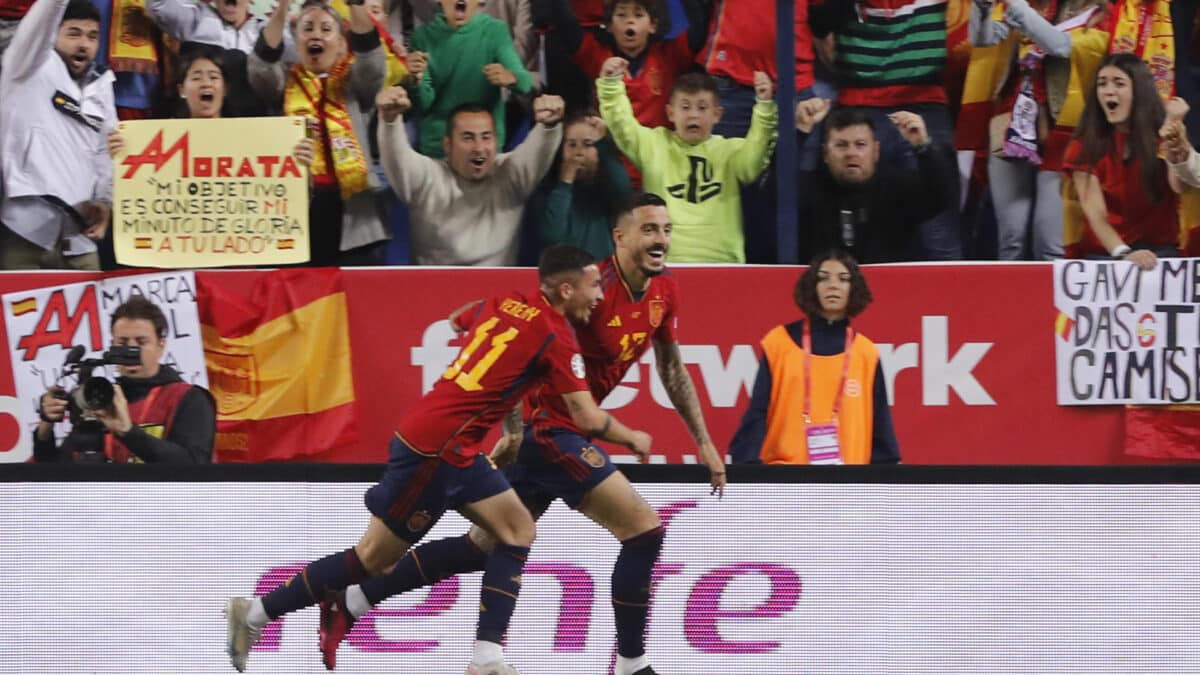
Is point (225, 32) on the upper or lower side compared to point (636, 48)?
upper

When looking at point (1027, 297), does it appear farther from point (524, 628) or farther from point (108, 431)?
point (108, 431)

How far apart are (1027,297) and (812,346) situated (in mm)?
1563

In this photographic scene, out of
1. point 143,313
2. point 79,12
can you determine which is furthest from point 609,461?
point 79,12

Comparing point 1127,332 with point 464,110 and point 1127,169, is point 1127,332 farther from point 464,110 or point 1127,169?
point 464,110

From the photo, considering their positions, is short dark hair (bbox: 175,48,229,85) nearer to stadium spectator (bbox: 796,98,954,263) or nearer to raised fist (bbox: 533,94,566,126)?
raised fist (bbox: 533,94,566,126)

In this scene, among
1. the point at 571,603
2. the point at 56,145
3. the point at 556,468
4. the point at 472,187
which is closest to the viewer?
the point at 556,468

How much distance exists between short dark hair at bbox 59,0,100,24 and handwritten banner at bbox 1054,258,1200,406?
504cm

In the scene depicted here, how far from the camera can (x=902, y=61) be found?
1095 cm

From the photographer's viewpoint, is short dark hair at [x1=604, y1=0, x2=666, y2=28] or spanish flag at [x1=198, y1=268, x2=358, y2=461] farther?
short dark hair at [x1=604, y1=0, x2=666, y2=28]

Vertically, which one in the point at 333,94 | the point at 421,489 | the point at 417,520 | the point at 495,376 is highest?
the point at 333,94

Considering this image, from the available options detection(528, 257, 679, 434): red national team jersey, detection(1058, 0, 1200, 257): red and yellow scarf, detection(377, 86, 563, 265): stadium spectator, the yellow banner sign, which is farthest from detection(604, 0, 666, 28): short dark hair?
detection(528, 257, 679, 434): red national team jersey

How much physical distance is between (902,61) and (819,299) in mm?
1866

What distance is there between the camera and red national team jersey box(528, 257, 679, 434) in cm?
839

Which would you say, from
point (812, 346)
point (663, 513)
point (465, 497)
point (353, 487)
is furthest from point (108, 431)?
point (812, 346)
